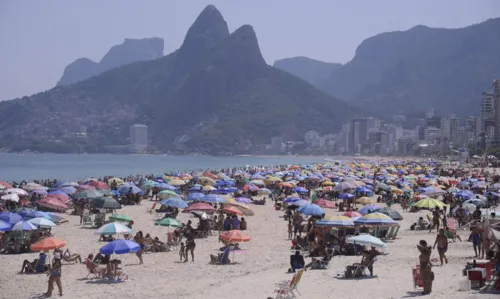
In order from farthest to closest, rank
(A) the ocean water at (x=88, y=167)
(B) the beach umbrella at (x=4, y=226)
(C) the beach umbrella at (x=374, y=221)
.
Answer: (A) the ocean water at (x=88, y=167), (C) the beach umbrella at (x=374, y=221), (B) the beach umbrella at (x=4, y=226)

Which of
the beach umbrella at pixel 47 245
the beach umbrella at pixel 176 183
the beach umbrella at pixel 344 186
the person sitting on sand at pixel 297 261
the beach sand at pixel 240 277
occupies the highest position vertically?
the beach umbrella at pixel 344 186

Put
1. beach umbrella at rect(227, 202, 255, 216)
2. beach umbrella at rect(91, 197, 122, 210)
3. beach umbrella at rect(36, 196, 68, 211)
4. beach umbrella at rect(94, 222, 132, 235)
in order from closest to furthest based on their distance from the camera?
1. beach umbrella at rect(94, 222, 132, 235)
2. beach umbrella at rect(227, 202, 255, 216)
3. beach umbrella at rect(91, 197, 122, 210)
4. beach umbrella at rect(36, 196, 68, 211)

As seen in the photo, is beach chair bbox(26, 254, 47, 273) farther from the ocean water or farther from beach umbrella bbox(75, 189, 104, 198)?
the ocean water

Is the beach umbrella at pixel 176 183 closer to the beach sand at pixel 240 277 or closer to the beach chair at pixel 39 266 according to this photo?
the beach sand at pixel 240 277

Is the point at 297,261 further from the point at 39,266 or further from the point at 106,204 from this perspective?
the point at 106,204

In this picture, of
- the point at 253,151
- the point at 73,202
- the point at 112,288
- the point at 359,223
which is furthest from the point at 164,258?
the point at 253,151

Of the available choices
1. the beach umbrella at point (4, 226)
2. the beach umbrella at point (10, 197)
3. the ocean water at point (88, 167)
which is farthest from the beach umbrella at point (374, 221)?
the ocean water at point (88, 167)

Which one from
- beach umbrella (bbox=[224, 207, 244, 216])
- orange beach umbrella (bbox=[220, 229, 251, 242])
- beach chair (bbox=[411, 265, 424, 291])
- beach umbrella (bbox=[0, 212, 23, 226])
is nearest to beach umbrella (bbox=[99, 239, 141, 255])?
orange beach umbrella (bbox=[220, 229, 251, 242])

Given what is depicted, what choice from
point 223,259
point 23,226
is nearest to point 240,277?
point 223,259
